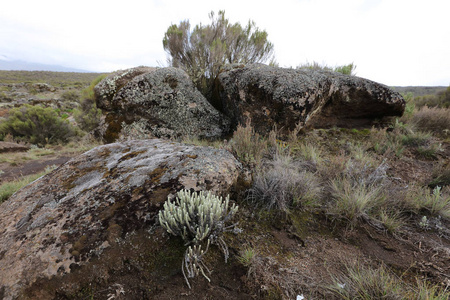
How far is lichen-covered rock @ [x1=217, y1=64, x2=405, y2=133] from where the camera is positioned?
402 centimetres

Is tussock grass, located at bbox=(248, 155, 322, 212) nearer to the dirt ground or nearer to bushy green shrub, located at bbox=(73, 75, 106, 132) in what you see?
the dirt ground

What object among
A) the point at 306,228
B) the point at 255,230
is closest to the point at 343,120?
the point at 306,228

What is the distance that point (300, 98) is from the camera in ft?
12.9

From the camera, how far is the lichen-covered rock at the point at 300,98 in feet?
13.2

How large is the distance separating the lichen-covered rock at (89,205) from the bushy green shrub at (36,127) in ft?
33.3

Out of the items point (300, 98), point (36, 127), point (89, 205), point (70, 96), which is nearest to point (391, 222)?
point (300, 98)

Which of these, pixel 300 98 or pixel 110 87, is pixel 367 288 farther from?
pixel 110 87

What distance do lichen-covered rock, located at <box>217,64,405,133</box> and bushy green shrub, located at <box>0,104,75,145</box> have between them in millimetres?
10046

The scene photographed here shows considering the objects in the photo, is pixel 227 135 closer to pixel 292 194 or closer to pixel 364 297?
pixel 292 194

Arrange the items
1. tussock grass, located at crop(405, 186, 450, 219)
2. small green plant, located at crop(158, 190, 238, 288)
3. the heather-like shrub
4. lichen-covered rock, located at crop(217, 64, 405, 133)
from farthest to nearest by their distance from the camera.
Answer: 1. the heather-like shrub
2. lichen-covered rock, located at crop(217, 64, 405, 133)
3. tussock grass, located at crop(405, 186, 450, 219)
4. small green plant, located at crop(158, 190, 238, 288)

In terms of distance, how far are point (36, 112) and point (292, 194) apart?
13.7 metres

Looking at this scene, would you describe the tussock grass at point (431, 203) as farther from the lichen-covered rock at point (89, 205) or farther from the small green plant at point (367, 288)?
the lichen-covered rock at point (89, 205)

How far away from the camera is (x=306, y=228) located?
1.98m

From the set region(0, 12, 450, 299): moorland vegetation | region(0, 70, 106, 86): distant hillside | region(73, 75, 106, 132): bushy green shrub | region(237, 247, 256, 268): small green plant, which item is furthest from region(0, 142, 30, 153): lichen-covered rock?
region(0, 70, 106, 86): distant hillside
